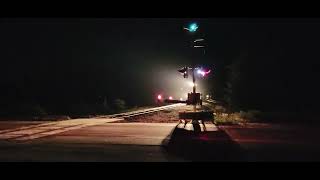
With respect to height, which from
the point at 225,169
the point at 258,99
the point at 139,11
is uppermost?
the point at 139,11

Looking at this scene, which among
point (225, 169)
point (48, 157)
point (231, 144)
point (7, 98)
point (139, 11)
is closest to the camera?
point (225, 169)

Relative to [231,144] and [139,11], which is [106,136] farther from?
[139,11]

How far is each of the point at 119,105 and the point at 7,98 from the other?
38.4 ft

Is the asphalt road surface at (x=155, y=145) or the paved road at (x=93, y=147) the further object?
the asphalt road surface at (x=155, y=145)

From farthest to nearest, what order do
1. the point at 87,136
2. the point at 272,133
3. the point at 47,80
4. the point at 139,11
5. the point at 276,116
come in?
the point at 47,80 < the point at 276,116 < the point at 272,133 < the point at 87,136 < the point at 139,11

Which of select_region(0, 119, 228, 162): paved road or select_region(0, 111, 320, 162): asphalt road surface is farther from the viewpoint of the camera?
select_region(0, 111, 320, 162): asphalt road surface

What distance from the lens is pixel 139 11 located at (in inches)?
415

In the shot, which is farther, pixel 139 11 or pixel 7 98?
pixel 7 98

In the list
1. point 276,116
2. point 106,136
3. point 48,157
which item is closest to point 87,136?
point 106,136

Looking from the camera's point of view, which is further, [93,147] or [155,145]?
[155,145]

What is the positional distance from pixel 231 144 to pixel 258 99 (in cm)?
1648

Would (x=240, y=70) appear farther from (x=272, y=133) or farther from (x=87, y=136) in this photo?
(x=87, y=136)

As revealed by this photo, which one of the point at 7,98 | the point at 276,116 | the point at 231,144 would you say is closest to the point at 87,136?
the point at 231,144

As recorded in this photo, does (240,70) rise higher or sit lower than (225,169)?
higher
